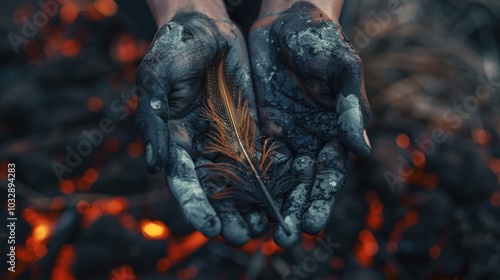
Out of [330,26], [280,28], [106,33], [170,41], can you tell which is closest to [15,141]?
[106,33]

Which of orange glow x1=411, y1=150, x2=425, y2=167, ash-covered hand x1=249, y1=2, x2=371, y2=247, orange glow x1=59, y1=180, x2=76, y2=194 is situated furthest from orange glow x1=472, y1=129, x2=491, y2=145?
orange glow x1=59, y1=180, x2=76, y2=194

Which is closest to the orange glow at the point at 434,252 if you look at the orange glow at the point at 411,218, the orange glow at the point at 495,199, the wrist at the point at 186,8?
the orange glow at the point at 411,218

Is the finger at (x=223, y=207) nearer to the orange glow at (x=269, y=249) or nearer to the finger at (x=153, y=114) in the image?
the finger at (x=153, y=114)

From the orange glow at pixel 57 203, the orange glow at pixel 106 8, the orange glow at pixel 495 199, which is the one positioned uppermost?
the orange glow at pixel 106 8

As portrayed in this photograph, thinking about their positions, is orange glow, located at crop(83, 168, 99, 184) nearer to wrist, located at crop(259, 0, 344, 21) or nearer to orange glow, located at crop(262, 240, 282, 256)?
orange glow, located at crop(262, 240, 282, 256)

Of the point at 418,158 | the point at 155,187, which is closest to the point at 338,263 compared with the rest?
the point at 418,158

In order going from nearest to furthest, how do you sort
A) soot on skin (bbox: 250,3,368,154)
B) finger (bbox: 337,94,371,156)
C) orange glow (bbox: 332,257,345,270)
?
finger (bbox: 337,94,371,156) → soot on skin (bbox: 250,3,368,154) → orange glow (bbox: 332,257,345,270)
